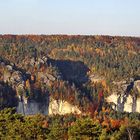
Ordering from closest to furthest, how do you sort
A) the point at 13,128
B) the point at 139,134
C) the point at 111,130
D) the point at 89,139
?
the point at 89,139 < the point at 13,128 < the point at 139,134 < the point at 111,130

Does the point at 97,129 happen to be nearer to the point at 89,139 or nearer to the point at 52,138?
the point at 89,139

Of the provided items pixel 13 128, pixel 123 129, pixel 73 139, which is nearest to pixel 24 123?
→ pixel 13 128

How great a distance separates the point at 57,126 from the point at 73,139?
33.0ft

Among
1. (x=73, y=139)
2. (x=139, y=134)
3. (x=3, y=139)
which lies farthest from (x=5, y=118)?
(x=139, y=134)

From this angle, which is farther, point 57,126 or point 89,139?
point 57,126

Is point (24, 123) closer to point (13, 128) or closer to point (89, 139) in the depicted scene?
point (13, 128)

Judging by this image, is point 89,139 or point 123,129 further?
point 123,129

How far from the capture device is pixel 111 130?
120000mm

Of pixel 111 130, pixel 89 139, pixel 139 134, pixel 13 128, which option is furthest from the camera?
pixel 111 130

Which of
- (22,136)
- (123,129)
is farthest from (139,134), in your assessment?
(22,136)

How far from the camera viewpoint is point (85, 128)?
98875 millimetres

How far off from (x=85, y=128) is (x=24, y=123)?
1187cm

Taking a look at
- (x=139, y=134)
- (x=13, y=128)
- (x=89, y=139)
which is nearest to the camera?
(x=89, y=139)

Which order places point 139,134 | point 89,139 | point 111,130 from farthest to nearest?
point 111,130
point 139,134
point 89,139
